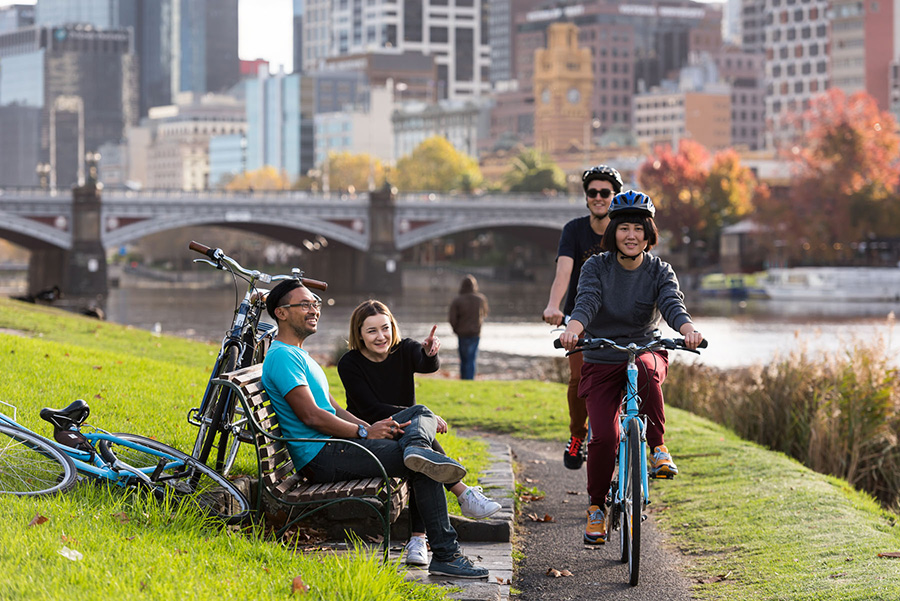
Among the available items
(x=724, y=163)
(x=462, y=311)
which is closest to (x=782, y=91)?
(x=724, y=163)

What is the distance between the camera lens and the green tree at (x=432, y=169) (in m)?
104

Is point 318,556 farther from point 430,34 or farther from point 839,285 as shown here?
point 430,34

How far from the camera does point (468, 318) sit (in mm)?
17016

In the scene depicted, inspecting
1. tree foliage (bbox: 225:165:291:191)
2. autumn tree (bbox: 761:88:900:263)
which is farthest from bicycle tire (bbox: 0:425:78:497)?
tree foliage (bbox: 225:165:291:191)

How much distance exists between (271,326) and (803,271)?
56.6 meters

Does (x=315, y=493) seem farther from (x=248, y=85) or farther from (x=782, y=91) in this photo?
(x=248, y=85)

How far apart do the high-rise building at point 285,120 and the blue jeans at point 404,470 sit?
152457 mm

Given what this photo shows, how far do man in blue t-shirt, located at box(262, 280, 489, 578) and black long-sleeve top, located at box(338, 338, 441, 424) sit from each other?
25cm

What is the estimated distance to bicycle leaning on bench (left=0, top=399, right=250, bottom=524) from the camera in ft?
17.9

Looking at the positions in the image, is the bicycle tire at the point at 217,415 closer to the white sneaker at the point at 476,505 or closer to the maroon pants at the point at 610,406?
the white sneaker at the point at 476,505

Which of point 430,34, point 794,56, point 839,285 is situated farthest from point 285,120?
point 839,285

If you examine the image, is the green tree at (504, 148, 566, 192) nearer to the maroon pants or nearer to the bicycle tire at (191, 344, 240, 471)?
the maroon pants

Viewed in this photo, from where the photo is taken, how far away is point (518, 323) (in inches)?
1692

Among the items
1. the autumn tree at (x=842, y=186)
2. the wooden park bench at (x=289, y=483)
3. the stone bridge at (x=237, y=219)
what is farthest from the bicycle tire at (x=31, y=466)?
the autumn tree at (x=842, y=186)
